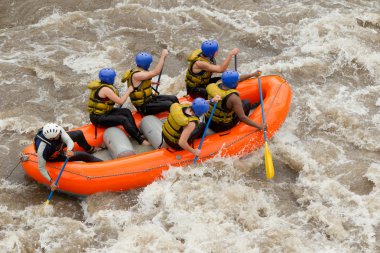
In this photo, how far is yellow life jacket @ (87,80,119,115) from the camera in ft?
20.4

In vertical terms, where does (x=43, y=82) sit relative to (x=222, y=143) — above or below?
below

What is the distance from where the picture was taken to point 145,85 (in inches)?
258

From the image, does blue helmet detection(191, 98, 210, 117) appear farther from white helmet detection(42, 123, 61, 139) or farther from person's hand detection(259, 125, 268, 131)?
white helmet detection(42, 123, 61, 139)

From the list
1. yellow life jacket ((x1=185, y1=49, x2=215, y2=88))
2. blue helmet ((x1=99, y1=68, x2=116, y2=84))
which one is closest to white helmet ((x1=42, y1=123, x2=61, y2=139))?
blue helmet ((x1=99, y1=68, x2=116, y2=84))

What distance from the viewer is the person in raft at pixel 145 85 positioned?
639 centimetres

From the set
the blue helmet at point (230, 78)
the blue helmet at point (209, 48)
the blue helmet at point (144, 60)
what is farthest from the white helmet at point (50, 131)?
the blue helmet at point (209, 48)

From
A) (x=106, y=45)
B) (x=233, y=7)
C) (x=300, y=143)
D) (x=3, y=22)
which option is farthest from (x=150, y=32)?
(x=300, y=143)

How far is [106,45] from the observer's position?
989 cm

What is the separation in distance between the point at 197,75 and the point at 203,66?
0.21 meters

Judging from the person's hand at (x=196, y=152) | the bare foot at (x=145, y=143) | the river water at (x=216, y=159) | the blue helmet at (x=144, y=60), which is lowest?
the river water at (x=216, y=159)

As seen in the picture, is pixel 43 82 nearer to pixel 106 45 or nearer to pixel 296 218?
pixel 106 45

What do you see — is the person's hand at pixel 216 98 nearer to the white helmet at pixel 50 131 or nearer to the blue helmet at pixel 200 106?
the blue helmet at pixel 200 106

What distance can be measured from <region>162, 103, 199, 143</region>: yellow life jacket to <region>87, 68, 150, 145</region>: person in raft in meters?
0.60

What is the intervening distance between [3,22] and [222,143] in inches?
282
